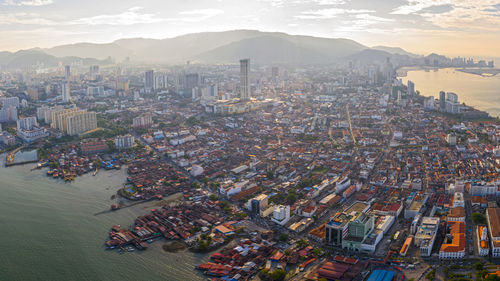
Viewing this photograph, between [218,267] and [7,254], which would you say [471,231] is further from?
[7,254]

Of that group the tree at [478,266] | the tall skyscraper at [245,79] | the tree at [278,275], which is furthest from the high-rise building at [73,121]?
the tree at [478,266]

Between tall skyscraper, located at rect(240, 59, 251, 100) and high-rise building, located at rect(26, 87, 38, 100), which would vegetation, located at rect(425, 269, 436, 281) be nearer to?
tall skyscraper, located at rect(240, 59, 251, 100)

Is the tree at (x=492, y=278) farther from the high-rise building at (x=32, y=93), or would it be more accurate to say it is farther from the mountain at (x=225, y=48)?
the mountain at (x=225, y=48)

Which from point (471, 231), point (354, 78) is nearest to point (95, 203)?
point (471, 231)

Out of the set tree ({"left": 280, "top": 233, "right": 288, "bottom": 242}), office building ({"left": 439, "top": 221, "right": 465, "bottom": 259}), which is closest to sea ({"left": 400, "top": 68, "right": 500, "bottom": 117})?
office building ({"left": 439, "top": 221, "right": 465, "bottom": 259})

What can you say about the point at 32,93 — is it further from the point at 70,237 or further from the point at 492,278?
the point at 492,278

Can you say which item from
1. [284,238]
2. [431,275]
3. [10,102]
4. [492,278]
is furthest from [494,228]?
[10,102]
